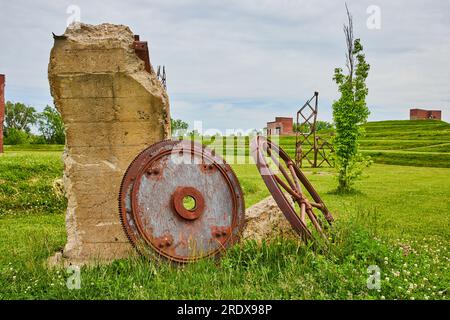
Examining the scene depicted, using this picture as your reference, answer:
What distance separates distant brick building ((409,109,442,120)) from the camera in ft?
269

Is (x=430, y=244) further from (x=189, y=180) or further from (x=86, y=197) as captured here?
(x=86, y=197)

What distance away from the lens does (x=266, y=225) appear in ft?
20.1

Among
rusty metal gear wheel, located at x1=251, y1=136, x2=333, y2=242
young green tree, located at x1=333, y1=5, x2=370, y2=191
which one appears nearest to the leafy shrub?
young green tree, located at x1=333, y1=5, x2=370, y2=191

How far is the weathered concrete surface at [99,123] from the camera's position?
597 centimetres

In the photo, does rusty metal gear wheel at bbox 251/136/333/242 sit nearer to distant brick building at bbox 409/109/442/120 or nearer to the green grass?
the green grass

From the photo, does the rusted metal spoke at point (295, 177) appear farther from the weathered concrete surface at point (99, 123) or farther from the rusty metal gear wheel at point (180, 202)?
the weathered concrete surface at point (99, 123)

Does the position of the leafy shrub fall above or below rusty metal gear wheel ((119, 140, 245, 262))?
above

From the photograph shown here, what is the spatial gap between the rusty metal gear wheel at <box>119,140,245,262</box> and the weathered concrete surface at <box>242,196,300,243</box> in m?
0.54

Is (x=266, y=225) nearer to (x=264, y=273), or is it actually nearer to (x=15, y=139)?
(x=264, y=273)

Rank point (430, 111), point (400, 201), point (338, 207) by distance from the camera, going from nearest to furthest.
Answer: point (338, 207), point (400, 201), point (430, 111)

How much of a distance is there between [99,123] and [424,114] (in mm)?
85315
